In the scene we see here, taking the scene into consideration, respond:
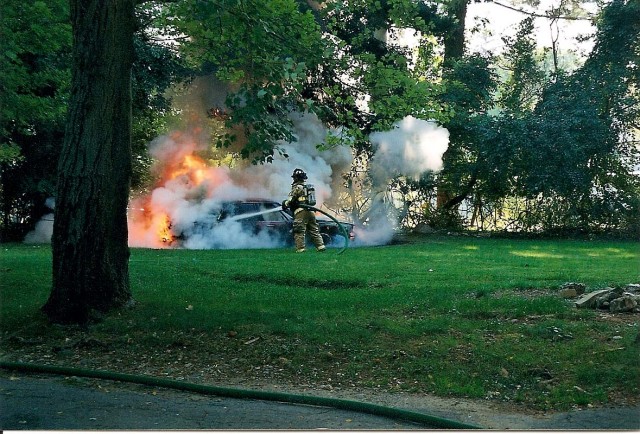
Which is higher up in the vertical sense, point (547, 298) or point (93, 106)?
point (93, 106)

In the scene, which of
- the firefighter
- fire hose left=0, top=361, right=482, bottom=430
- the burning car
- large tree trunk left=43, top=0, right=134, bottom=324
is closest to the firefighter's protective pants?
the firefighter

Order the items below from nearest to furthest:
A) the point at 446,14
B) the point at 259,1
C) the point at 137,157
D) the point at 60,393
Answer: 1. the point at 60,393
2. the point at 259,1
3. the point at 446,14
4. the point at 137,157

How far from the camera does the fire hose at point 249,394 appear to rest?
14.9ft

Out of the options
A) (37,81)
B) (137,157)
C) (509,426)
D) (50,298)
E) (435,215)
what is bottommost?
(509,426)

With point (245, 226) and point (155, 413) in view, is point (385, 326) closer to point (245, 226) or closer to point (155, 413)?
point (155, 413)

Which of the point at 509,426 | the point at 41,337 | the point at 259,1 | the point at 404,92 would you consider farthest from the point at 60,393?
the point at 404,92

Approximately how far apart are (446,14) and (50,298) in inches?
166

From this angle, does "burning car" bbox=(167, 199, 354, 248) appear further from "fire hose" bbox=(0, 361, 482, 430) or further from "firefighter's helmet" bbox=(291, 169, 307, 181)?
"fire hose" bbox=(0, 361, 482, 430)

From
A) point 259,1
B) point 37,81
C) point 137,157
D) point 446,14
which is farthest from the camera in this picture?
point 137,157

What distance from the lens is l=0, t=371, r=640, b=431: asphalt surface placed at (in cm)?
454

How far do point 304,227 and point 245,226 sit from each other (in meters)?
0.83

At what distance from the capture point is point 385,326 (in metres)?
6.13

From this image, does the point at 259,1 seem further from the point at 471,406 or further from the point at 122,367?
the point at 471,406

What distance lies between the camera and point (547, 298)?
6973 millimetres
